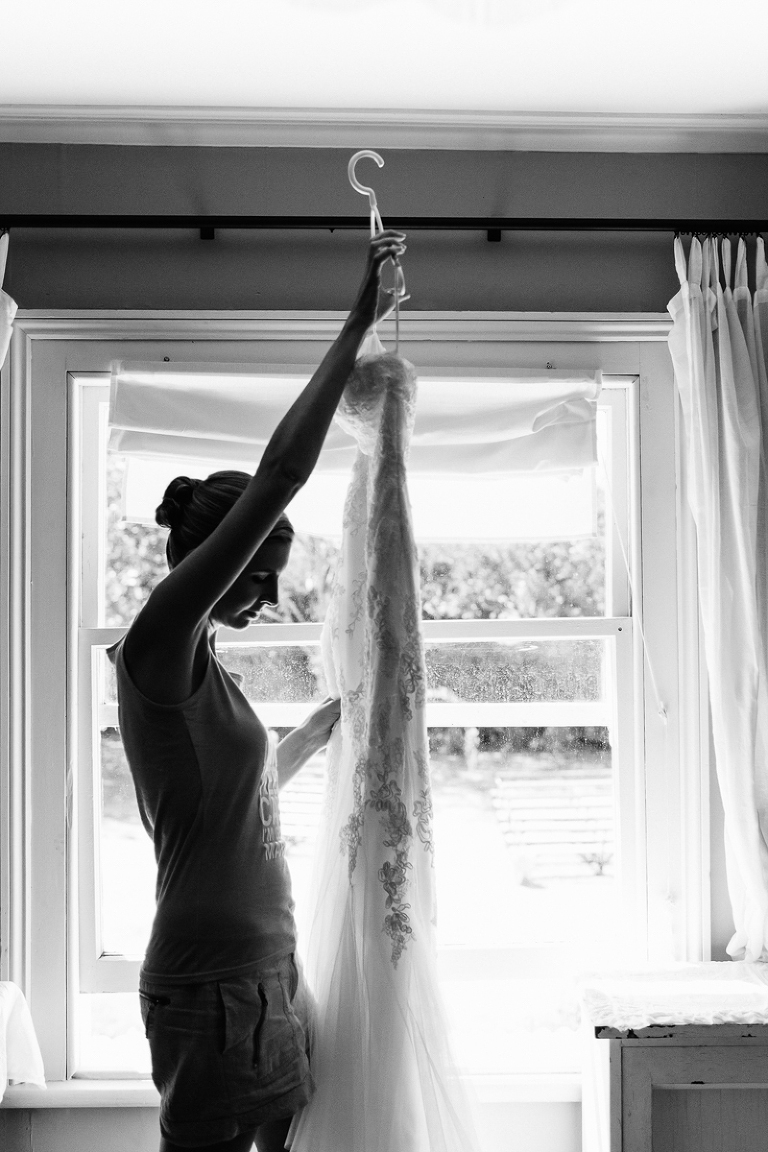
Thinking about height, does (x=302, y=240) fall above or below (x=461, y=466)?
above

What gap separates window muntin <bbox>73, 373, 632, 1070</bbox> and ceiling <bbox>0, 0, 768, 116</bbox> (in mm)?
670

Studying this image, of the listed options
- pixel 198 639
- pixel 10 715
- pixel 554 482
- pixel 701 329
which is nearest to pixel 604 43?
pixel 701 329

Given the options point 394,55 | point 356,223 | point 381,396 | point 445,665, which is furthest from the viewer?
point 445,665

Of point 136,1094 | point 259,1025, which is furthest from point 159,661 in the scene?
point 136,1094

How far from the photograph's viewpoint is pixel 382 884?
1294 millimetres

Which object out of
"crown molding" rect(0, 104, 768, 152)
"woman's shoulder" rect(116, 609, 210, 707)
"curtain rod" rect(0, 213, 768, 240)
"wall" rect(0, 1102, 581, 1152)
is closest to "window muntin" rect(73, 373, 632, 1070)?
"wall" rect(0, 1102, 581, 1152)

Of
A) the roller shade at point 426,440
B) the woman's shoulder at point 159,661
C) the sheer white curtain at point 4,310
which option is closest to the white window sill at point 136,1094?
the roller shade at point 426,440

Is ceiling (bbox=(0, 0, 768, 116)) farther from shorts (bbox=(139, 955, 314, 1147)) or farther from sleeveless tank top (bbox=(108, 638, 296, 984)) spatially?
shorts (bbox=(139, 955, 314, 1147))

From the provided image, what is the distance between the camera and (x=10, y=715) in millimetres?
2104

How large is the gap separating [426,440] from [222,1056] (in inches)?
52.5

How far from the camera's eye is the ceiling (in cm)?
175

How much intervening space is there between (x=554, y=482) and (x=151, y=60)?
4.04 ft

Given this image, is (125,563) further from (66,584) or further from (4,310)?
(4,310)

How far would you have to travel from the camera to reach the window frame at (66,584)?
83.8 inches
